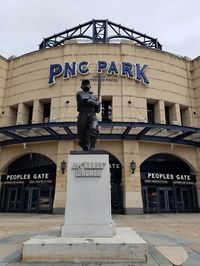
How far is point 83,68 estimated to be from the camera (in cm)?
2034

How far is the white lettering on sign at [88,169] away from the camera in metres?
6.20

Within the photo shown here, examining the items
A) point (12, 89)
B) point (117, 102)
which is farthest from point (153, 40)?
point (12, 89)

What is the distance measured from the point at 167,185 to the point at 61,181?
982 cm

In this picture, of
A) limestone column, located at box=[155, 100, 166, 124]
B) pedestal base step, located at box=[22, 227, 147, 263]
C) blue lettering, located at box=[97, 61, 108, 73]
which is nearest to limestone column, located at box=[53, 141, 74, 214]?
blue lettering, located at box=[97, 61, 108, 73]

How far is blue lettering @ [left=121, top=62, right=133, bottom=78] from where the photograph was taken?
2014 cm

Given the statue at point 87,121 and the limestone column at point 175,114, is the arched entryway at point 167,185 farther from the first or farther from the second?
the statue at point 87,121

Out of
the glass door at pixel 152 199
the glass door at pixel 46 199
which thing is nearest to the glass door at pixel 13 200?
the glass door at pixel 46 199

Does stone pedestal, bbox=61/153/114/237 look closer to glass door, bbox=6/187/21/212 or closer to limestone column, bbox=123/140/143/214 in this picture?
limestone column, bbox=123/140/143/214

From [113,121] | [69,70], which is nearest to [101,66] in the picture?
[69,70]

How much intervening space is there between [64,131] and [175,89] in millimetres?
11538

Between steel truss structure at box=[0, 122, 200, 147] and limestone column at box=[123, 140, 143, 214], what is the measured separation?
2.76ft

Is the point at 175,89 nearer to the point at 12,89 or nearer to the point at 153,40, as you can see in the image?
the point at 153,40

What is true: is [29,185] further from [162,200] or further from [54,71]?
[162,200]

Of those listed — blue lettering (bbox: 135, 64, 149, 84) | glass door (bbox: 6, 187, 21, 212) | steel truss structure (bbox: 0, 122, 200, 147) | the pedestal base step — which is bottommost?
the pedestal base step
